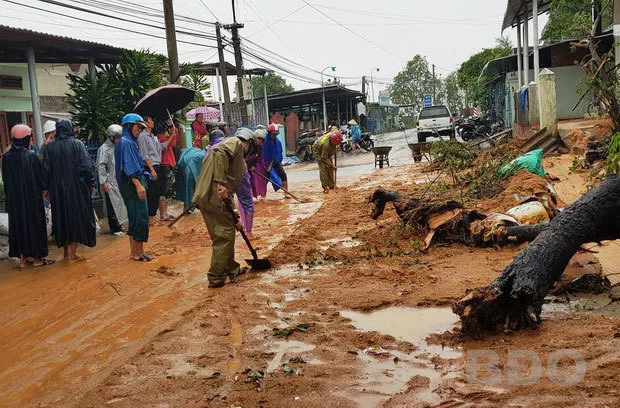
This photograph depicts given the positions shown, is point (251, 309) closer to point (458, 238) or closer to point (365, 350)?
point (365, 350)

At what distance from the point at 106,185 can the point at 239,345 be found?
5.32 metres

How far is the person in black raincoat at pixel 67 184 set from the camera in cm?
743

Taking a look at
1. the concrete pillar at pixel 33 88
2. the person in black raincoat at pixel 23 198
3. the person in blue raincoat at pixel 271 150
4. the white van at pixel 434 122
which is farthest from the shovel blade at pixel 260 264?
the white van at pixel 434 122

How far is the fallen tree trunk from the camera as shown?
398cm

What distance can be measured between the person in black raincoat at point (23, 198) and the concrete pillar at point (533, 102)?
13.3 m

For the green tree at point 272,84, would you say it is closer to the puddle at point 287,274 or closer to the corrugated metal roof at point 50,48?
the corrugated metal roof at point 50,48

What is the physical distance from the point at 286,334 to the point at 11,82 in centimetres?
1388

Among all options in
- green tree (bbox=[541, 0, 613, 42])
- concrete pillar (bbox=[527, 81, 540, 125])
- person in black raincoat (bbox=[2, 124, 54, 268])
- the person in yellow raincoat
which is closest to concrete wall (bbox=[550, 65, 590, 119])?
green tree (bbox=[541, 0, 613, 42])

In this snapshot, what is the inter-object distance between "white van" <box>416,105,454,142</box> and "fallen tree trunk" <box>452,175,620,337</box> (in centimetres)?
2253

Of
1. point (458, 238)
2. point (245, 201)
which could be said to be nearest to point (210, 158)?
point (245, 201)

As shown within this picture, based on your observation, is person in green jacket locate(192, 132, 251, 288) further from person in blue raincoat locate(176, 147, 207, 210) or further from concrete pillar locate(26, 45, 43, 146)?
concrete pillar locate(26, 45, 43, 146)

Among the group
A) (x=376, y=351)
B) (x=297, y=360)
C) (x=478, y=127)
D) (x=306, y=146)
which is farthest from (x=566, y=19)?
(x=297, y=360)
